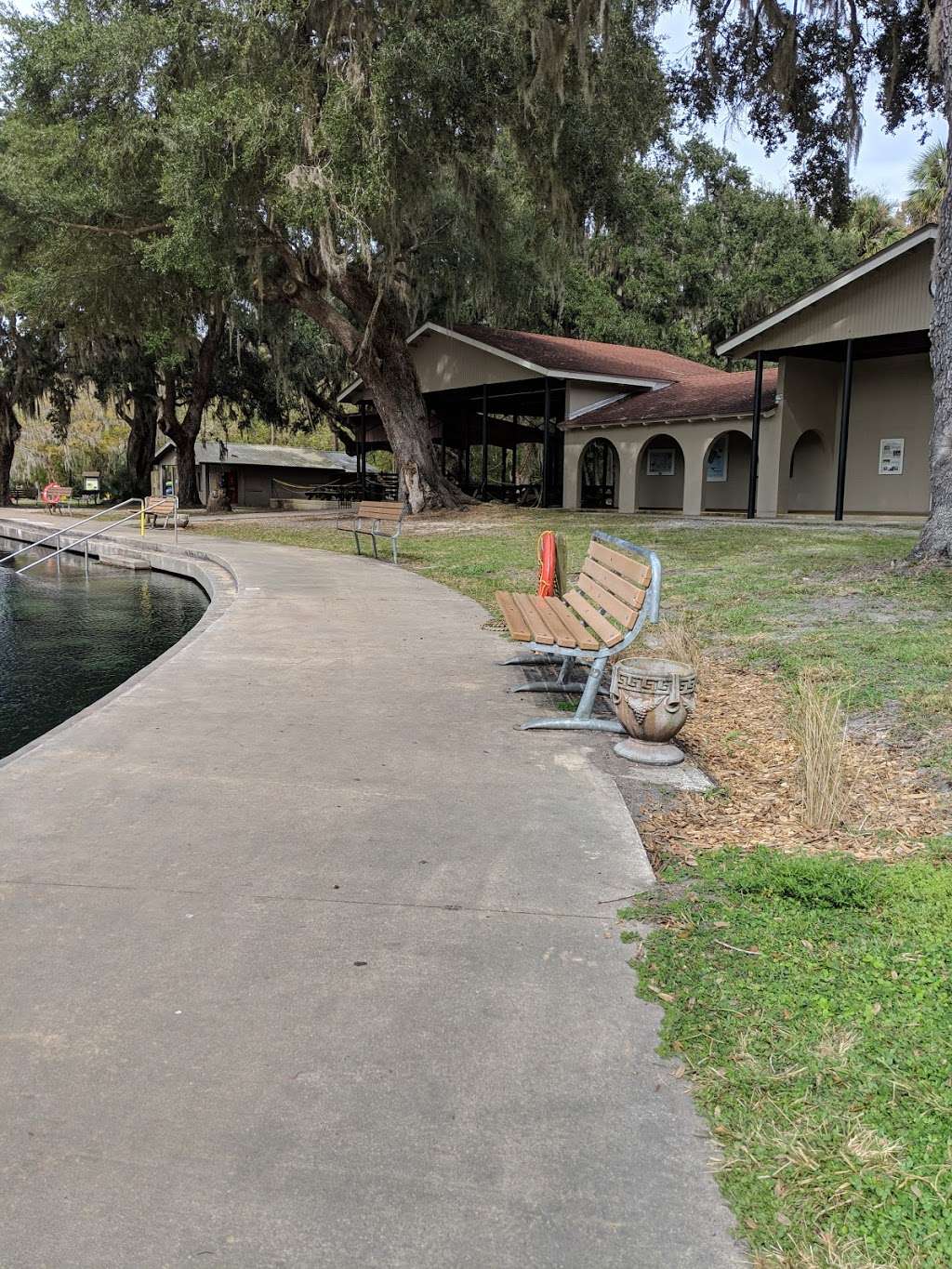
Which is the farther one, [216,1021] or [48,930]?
[48,930]

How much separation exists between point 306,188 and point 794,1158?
18.2 metres

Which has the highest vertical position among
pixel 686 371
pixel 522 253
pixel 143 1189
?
pixel 522 253

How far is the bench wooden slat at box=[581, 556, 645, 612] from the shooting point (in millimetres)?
5152

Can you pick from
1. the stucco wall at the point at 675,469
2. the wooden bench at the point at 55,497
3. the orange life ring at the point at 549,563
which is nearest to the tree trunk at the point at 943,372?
the orange life ring at the point at 549,563

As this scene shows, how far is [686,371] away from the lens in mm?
30672

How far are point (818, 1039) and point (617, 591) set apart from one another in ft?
11.3

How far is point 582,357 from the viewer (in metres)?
28.9

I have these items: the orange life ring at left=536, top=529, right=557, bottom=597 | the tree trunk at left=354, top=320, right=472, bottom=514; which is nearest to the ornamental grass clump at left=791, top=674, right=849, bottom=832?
the orange life ring at left=536, top=529, right=557, bottom=597

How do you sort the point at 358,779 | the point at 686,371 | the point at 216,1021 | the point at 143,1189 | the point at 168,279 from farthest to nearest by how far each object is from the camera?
1. the point at 686,371
2. the point at 168,279
3. the point at 358,779
4. the point at 216,1021
5. the point at 143,1189

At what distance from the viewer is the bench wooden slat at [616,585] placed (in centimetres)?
515

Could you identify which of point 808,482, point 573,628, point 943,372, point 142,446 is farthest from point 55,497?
point 573,628

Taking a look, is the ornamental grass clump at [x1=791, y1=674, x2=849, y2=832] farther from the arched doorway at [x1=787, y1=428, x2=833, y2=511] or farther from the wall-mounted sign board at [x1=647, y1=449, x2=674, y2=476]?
the wall-mounted sign board at [x1=647, y1=449, x2=674, y2=476]

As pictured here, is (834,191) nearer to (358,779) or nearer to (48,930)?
(358,779)

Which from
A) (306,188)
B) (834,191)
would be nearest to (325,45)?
(306,188)
